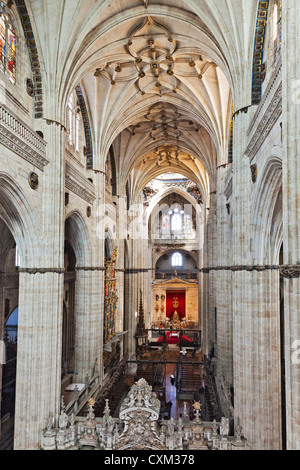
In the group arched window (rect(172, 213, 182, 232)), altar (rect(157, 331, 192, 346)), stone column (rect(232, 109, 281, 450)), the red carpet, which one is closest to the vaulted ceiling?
stone column (rect(232, 109, 281, 450))

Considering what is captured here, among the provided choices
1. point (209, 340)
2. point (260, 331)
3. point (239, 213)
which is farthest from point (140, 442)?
point (209, 340)

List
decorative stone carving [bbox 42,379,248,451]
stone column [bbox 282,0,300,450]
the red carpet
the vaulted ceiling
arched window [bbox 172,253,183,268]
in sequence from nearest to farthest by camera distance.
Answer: stone column [bbox 282,0,300,450], decorative stone carving [bbox 42,379,248,451], the vaulted ceiling, the red carpet, arched window [bbox 172,253,183,268]

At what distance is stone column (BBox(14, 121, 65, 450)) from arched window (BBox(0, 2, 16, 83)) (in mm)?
2042

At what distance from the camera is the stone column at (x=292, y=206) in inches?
222

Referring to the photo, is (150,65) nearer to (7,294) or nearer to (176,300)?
(7,294)

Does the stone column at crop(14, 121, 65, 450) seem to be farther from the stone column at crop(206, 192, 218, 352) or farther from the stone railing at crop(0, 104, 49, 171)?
the stone column at crop(206, 192, 218, 352)

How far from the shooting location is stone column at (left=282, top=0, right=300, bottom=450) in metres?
5.65

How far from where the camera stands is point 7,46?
35.0 feet

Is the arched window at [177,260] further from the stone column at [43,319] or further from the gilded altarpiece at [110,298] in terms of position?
the stone column at [43,319]

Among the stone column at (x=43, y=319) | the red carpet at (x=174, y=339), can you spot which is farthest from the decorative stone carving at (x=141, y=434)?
the red carpet at (x=174, y=339)

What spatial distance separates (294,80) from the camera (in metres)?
5.93

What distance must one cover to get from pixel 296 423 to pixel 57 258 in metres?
8.84

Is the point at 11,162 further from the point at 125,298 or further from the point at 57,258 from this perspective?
the point at 125,298

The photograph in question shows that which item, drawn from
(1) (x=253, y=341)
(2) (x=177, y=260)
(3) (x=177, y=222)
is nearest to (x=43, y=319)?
(1) (x=253, y=341)
